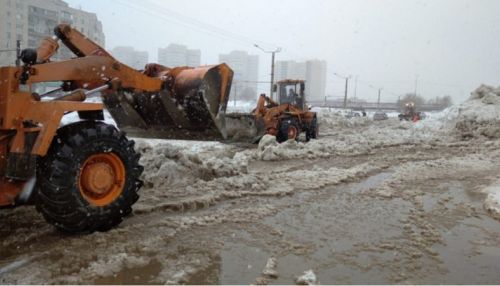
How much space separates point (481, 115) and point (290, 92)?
9.86 metres

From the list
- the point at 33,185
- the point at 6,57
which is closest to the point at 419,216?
the point at 33,185

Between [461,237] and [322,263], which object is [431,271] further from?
[461,237]

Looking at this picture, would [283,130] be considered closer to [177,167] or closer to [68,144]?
[177,167]

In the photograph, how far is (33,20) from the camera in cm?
5709

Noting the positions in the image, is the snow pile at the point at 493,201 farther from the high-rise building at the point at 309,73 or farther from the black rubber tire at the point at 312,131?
the high-rise building at the point at 309,73

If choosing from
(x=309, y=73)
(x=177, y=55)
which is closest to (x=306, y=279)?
(x=177, y=55)

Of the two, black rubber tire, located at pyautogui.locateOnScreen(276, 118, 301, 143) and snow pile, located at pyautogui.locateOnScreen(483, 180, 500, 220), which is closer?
snow pile, located at pyautogui.locateOnScreen(483, 180, 500, 220)

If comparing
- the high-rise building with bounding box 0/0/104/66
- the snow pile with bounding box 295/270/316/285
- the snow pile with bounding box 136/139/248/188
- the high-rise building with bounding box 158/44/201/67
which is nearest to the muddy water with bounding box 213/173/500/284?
the snow pile with bounding box 295/270/316/285

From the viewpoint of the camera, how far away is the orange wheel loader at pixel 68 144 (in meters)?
4.19

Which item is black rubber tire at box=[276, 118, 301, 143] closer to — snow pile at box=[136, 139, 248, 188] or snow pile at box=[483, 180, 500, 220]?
snow pile at box=[136, 139, 248, 188]

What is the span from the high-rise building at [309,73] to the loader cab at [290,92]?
7849 cm

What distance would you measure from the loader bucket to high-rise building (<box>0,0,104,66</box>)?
44.0 meters

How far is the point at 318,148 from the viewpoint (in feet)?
41.7

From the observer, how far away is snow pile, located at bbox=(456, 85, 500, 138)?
20.2m
